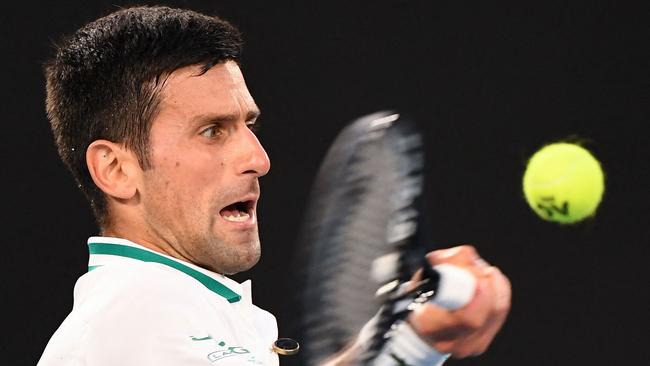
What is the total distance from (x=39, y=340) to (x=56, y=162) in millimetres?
517

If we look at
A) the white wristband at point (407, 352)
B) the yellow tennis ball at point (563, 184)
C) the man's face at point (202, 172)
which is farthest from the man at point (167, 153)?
the yellow tennis ball at point (563, 184)

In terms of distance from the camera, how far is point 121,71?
5.65 ft

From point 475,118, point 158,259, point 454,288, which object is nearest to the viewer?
point 454,288

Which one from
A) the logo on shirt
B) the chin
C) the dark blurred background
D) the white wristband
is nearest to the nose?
the chin

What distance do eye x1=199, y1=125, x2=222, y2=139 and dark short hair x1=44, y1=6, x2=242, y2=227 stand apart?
0.28 ft

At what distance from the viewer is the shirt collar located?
1688 mm

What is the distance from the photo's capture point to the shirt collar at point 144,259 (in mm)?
1688

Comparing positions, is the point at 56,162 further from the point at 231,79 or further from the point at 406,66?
the point at 231,79

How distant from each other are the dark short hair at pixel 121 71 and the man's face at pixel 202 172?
3 cm

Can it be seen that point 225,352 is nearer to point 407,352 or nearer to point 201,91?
point 407,352

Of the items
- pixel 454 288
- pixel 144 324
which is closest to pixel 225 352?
pixel 144 324

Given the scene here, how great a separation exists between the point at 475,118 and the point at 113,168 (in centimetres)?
178

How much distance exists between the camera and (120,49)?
173cm

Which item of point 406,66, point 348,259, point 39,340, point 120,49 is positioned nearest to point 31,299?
point 39,340
